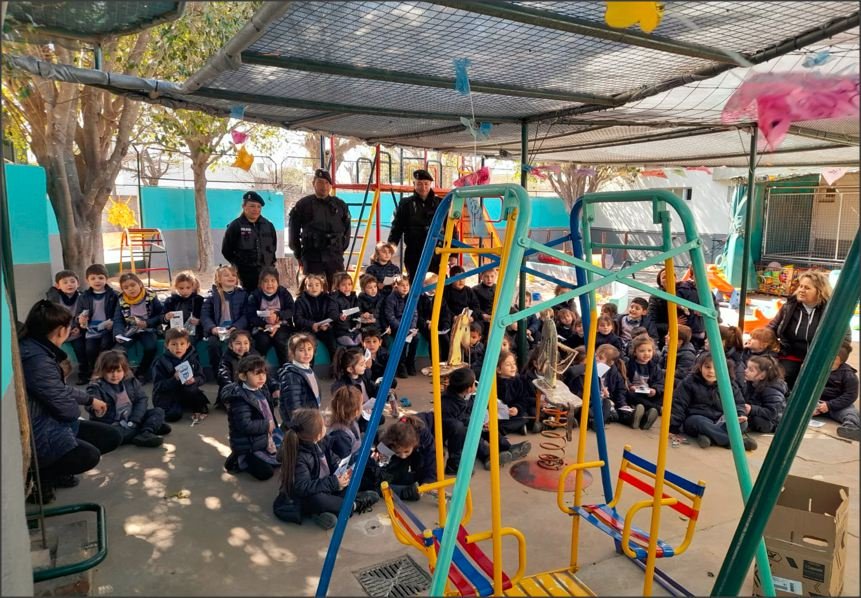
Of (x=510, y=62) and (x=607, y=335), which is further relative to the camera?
(x=607, y=335)

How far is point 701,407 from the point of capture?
16.1ft

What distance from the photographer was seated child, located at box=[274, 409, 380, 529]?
3.35 meters

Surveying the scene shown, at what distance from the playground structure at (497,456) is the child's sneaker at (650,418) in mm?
2104

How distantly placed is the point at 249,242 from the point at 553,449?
376 centimetres

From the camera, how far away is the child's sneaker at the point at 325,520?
10.9ft

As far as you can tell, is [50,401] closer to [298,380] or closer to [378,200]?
[298,380]

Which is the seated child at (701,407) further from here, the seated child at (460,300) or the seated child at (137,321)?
the seated child at (137,321)

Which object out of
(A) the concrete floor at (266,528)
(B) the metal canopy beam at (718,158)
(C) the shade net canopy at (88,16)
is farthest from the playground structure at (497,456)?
(B) the metal canopy beam at (718,158)

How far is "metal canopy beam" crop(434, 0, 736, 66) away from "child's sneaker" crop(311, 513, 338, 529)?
2.69 meters

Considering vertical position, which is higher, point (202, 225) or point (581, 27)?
point (581, 27)

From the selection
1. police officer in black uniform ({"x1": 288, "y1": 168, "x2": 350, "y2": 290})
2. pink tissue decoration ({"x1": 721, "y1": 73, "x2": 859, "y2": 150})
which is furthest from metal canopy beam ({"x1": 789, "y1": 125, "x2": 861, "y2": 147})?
police officer in black uniform ({"x1": 288, "y1": 168, "x2": 350, "y2": 290})

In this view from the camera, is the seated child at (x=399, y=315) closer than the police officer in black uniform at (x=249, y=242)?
No

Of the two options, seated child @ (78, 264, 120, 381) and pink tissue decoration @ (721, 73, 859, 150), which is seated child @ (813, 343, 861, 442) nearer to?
pink tissue decoration @ (721, 73, 859, 150)

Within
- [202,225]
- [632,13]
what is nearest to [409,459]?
[632,13]
